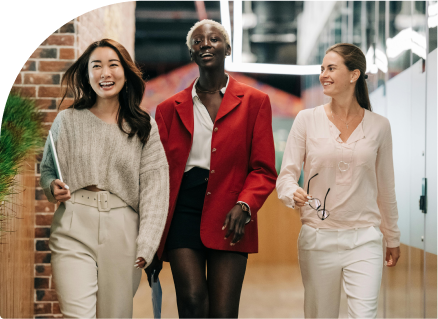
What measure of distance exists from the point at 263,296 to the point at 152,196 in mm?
2907

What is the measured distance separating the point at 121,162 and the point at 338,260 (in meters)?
1.08

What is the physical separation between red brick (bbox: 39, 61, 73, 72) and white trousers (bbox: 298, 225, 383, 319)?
197 cm

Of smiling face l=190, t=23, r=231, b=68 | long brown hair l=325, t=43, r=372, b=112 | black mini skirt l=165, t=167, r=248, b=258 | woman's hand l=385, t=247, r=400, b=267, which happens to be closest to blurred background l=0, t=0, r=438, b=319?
woman's hand l=385, t=247, r=400, b=267

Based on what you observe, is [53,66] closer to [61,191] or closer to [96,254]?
[61,191]

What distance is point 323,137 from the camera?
2.40 meters

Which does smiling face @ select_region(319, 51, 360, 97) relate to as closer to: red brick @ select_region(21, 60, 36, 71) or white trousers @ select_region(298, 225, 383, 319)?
white trousers @ select_region(298, 225, 383, 319)

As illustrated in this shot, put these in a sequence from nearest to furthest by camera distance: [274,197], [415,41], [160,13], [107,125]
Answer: [107,125]
[415,41]
[274,197]
[160,13]

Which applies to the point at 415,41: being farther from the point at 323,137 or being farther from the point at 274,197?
the point at 274,197

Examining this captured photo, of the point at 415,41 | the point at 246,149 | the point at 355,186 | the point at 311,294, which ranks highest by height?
the point at 415,41

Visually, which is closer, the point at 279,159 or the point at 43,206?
the point at 43,206

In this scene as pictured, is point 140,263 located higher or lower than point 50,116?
lower

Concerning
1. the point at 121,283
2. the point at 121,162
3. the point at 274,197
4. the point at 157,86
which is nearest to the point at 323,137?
the point at 121,162

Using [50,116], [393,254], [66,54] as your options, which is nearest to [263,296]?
[393,254]

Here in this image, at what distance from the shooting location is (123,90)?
2402 millimetres
